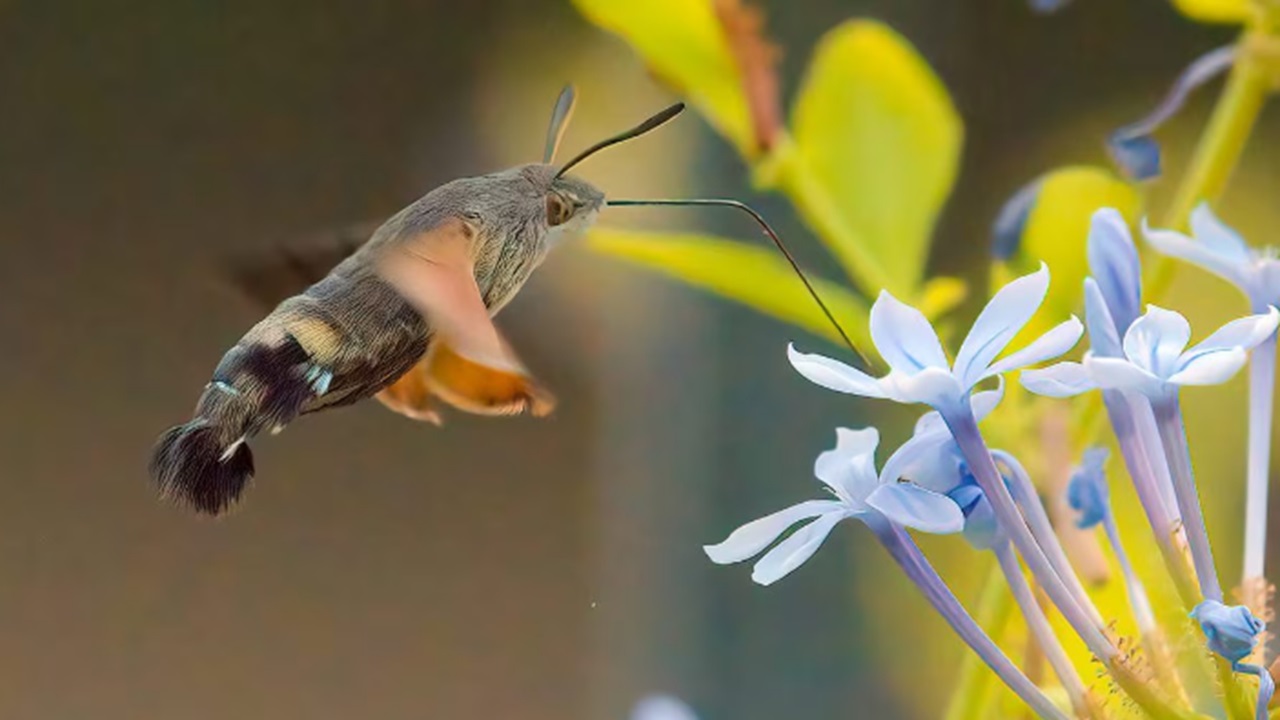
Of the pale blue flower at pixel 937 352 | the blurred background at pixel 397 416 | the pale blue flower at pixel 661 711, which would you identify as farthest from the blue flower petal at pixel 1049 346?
the blurred background at pixel 397 416

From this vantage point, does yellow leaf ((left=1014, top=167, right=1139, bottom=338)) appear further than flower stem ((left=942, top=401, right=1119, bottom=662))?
Yes

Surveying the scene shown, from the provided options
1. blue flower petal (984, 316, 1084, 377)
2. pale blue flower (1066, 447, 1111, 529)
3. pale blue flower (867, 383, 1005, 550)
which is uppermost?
blue flower petal (984, 316, 1084, 377)

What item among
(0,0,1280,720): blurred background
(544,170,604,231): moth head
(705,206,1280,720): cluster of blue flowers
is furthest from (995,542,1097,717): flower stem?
(0,0,1280,720): blurred background

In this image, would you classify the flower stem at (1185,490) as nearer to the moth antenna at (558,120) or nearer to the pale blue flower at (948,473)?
the pale blue flower at (948,473)

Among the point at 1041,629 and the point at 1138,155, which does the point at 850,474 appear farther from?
the point at 1138,155

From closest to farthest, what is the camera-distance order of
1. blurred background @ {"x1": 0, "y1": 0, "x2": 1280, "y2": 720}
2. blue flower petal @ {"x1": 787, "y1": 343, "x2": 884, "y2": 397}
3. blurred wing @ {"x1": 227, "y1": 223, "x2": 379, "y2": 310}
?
blue flower petal @ {"x1": 787, "y1": 343, "x2": 884, "y2": 397}, blurred wing @ {"x1": 227, "y1": 223, "x2": 379, "y2": 310}, blurred background @ {"x1": 0, "y1": 0, "x2": 1280, "y2": 720}

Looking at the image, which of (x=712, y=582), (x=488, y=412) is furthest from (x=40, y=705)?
(x=488, y=412)

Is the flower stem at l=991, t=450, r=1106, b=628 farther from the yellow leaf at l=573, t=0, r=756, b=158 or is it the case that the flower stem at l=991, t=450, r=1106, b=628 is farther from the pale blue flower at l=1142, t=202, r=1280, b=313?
the yellow leaf at l=573, t=0, r=756, b=158
